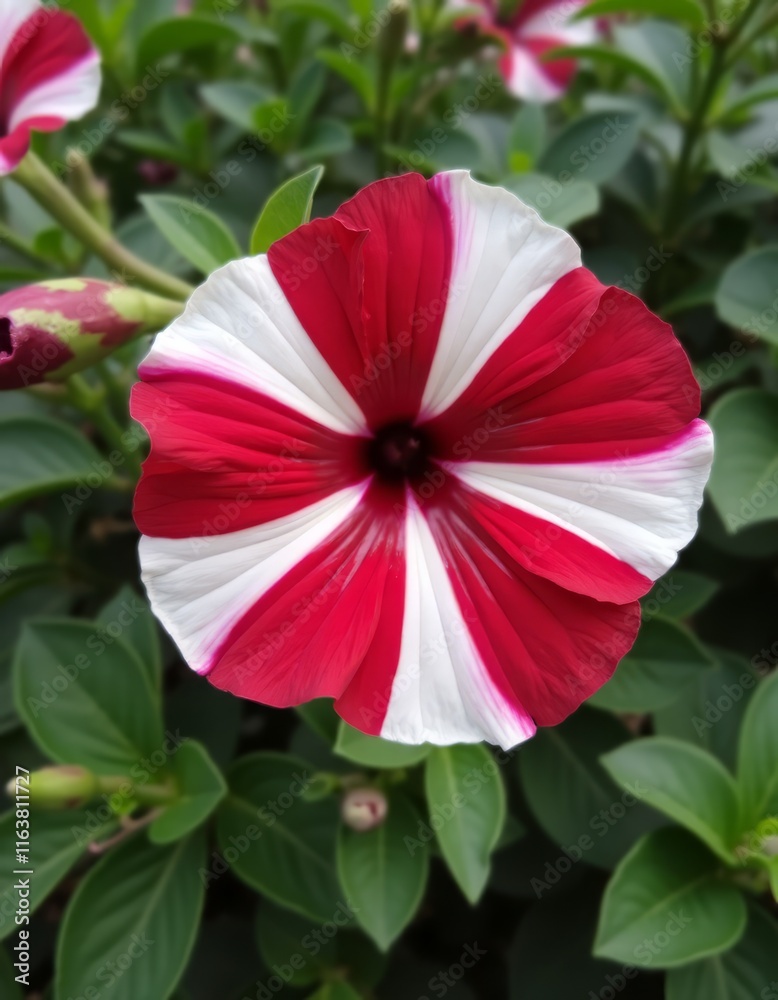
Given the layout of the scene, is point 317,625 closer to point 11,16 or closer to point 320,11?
point 11,16

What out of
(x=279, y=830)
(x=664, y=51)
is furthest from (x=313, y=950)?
(x=664, y=51)

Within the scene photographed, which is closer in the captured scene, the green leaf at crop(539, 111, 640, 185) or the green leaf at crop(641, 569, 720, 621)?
the green leaf at crop(641, 569, 720, 621)

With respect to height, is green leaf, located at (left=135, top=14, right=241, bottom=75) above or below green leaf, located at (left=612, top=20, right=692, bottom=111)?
below

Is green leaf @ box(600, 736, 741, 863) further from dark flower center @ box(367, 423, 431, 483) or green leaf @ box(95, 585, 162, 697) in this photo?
green leaf @ box(95, 585, 162, 697)

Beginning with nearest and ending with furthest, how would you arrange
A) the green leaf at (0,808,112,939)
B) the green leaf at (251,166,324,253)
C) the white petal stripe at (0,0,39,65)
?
the green leaf at (251,166,324,253) → the white petal stripe at (0,0,39,65) → the green leaf at (0,808,112,939)

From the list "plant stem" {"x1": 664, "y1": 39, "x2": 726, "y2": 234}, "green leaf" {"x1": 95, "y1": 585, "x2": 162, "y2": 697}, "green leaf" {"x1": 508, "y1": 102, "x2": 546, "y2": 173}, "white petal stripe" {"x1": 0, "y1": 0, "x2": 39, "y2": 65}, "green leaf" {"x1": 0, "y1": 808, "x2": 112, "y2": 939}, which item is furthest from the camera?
"green leaf" {"x1": 508, "y1": 102, "x2": 546, "y2": 173}

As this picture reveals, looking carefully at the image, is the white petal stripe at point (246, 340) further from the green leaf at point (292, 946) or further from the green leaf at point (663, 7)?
the green leaf at point (663, 7)

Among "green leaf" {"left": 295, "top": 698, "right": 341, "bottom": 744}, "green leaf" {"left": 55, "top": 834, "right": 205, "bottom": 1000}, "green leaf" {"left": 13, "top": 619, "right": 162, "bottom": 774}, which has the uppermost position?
"green leaf" {"left": 295, "top": 698, "right": 341, "bottom": 744}

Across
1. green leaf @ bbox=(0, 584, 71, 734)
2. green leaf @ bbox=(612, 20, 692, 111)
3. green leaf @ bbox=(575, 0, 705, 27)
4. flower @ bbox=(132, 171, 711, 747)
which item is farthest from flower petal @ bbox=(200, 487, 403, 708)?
green leaf @ bbox=(612, 20, 692, 111)
